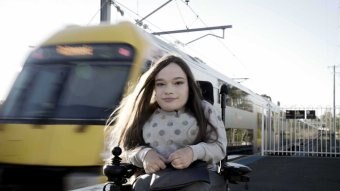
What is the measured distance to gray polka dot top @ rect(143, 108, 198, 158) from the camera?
2.25 meters

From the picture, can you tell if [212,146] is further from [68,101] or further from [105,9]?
[105,9]

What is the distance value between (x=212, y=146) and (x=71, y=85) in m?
4.56

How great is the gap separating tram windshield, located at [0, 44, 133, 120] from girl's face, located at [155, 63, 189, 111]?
376cm

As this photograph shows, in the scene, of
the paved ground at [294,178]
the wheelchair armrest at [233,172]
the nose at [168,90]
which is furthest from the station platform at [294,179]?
the nose at [168,90]

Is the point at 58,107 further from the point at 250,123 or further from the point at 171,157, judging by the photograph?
the point at 250,123

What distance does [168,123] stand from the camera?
7.50ft

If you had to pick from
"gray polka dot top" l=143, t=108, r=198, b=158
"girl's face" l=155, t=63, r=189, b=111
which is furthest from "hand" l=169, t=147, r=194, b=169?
"girl's face" l=155, t=63, r=189, b=111

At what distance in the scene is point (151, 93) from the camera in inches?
96.3

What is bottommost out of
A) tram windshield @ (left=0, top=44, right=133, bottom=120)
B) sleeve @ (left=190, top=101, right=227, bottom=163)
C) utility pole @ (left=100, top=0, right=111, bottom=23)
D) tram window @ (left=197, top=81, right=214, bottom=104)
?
sleeve @ (left=190, top=101, right=227, bottom=163)

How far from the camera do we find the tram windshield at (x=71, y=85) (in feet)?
20.2

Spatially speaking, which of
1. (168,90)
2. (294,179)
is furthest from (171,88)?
(294,179)

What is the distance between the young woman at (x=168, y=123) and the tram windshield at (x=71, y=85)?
3670mm

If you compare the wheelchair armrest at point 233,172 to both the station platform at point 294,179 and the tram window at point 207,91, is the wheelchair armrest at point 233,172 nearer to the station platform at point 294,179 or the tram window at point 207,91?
the tram window at point 207,91

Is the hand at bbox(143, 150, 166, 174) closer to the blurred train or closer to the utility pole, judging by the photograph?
the blurred train
